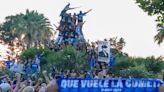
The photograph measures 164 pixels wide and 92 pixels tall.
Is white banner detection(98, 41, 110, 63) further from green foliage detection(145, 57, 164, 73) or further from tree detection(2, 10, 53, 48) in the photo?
tree detection(2, 10, 53, 48)

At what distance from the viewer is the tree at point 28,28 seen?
72.3 meters

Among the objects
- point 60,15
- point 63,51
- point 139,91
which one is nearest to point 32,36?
point 60,15

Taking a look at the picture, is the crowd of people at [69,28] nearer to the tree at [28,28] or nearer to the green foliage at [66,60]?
the green foliage at [66,60]

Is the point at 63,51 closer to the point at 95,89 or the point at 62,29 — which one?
the point at 62,29

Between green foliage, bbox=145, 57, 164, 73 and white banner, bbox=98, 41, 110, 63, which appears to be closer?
white banner, bbox=98, 41, 110, 63

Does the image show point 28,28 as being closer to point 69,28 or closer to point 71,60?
point 69,28

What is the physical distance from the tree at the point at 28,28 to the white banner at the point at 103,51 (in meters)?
34.1

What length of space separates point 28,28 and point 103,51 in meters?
37.8

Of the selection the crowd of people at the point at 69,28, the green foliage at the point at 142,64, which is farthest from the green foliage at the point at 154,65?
the crowd of people at the point at 69,28

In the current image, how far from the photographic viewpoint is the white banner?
3500cm

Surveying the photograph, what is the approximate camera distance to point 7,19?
263 feet

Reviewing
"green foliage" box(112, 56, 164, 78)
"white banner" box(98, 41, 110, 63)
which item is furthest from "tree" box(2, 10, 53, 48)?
"white banner" box(98, 41, 110, 63)

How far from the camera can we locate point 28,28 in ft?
239

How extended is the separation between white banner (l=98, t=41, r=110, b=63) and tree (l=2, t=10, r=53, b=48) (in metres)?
34.1
